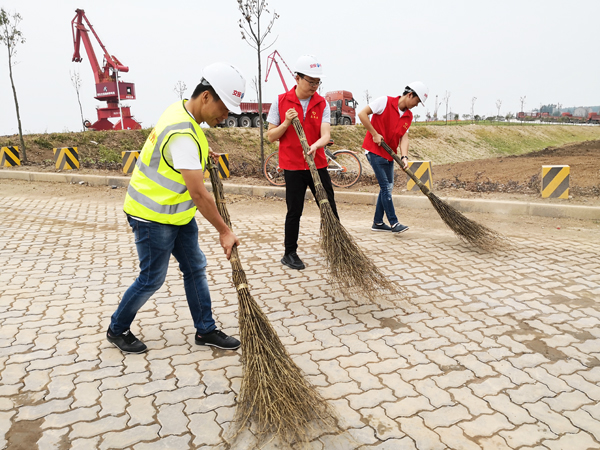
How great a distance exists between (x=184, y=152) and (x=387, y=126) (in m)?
3.48

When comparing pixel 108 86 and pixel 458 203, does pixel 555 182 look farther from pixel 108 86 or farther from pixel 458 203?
pixel 108 86

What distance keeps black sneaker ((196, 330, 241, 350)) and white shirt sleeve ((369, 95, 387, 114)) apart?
330cm

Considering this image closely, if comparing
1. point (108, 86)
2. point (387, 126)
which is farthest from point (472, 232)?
point (108, 86)

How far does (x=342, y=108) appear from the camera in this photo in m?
26.1

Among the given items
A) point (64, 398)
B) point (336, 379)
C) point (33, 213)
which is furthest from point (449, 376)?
point (33, 213)

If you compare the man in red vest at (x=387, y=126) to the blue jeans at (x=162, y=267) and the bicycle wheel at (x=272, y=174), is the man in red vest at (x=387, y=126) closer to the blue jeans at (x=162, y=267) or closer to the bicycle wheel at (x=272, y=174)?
the blue jeans at (x=162, y=267)

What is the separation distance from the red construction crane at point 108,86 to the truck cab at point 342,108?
1086cm

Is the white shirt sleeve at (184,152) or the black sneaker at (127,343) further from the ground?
the white shirt sleeve at (184,152)

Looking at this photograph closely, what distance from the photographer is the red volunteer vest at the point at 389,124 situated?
5188 mm

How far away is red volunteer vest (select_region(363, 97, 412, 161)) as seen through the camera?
5188 mm

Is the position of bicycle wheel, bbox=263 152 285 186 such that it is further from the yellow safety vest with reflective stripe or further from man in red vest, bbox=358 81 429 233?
the yellow safety vest with reflective stripe

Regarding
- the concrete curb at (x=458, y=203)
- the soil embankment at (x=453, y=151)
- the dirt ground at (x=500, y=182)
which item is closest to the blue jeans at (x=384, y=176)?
the concrete curb at (x=458, y=203)

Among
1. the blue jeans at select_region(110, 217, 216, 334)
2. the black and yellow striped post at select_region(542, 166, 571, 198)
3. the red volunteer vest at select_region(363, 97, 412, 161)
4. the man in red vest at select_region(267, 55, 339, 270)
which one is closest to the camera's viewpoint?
the blue jeans at select_region(110, 217, 216, 334)

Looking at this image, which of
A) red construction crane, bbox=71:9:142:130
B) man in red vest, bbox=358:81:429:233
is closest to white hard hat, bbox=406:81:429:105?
man in red vest, bbox=358:81:429:233
